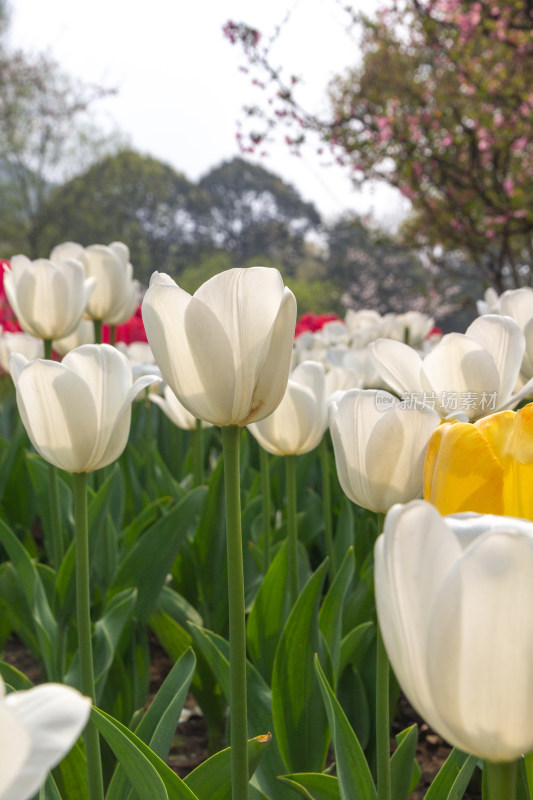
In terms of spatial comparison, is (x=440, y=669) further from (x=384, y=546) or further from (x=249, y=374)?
(x=249, y=374)

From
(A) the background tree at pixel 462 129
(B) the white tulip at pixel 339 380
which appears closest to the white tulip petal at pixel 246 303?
(B) the white tulip at pixel 339 380

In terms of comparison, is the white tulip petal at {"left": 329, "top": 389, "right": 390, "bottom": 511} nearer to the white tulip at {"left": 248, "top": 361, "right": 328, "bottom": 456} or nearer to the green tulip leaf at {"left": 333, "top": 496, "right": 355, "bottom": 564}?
the white tulip at {"left": 248, "top": 361, "right": 328, "bottom": 456}

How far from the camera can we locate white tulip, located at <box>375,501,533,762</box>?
14.1 inches

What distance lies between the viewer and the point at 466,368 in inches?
39.7

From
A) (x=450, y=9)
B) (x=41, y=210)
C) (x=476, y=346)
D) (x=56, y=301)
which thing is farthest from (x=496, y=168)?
(x=41, y=210)

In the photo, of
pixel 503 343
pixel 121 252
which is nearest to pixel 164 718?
pixel 503 343

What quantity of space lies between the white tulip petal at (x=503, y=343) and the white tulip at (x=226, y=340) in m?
0.44

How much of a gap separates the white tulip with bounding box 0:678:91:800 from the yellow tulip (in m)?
0.31

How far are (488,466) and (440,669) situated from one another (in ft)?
0.60

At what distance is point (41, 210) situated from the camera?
2269 cm

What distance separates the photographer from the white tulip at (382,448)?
0.80m

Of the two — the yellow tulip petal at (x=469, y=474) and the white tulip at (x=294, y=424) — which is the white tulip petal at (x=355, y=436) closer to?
the yellow tulip petal at (x=469, y=474)

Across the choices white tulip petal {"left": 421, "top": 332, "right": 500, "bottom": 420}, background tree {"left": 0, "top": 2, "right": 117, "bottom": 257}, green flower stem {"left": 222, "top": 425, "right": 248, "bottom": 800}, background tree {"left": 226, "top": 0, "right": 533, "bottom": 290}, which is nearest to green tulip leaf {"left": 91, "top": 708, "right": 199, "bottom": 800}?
green flower stem {"left": 222, "top": 425, "right": 248, "bottom": 800}

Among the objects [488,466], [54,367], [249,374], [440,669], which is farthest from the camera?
[54,367]
